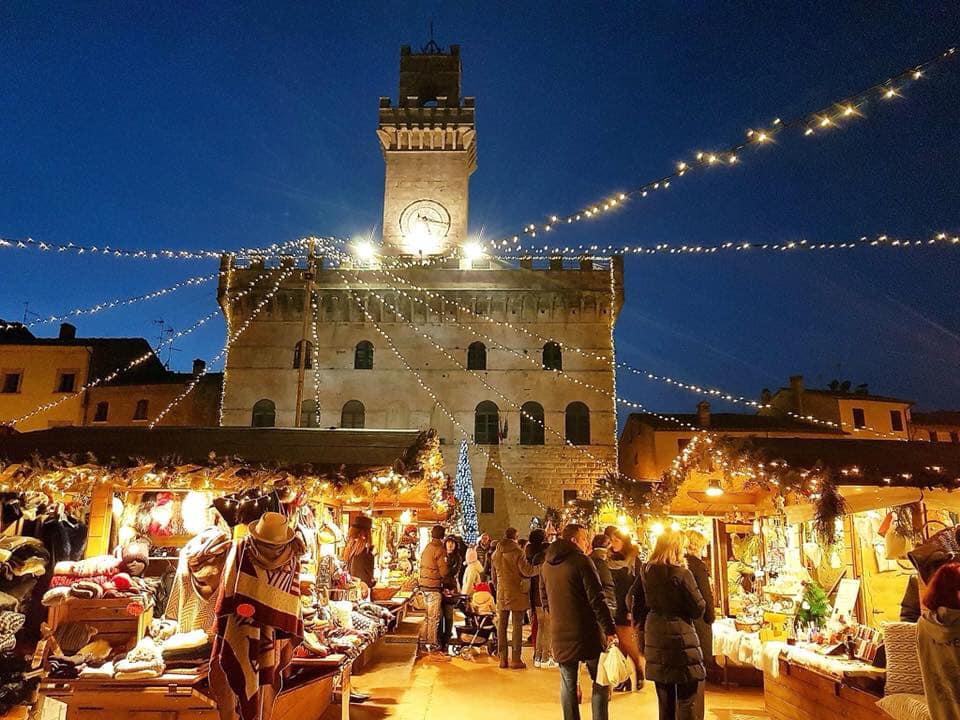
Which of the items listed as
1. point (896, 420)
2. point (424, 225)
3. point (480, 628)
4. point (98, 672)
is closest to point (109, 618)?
point (98, 672)

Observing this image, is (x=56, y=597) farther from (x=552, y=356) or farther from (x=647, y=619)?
(x=552, y=356)

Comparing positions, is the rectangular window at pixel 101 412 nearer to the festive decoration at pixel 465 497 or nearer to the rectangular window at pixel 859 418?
the festive decoration at pixel 465 497

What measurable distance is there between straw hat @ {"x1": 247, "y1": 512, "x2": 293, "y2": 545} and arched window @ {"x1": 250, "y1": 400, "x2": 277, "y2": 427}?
70.5 ft

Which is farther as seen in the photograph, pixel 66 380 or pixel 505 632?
pixel 66 380

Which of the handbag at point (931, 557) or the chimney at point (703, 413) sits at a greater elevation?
the chimney at point (703, 413)

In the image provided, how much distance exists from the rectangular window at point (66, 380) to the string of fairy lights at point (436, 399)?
12.5 metres

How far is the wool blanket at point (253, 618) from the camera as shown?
4.51 metres

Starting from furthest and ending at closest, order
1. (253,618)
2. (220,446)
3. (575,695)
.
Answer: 1. (220,446)
2. (575,695)
3. (253,618)

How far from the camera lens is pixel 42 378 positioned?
29.0m

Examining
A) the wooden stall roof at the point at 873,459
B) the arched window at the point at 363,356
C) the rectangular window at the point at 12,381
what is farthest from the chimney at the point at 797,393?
the rectangular window at the point at 12,381

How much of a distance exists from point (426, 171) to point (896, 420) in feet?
75.3

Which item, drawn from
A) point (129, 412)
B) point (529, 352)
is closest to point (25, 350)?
point (129, 412)

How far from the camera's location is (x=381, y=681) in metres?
8.30

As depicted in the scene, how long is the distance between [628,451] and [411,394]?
14.0 metres
